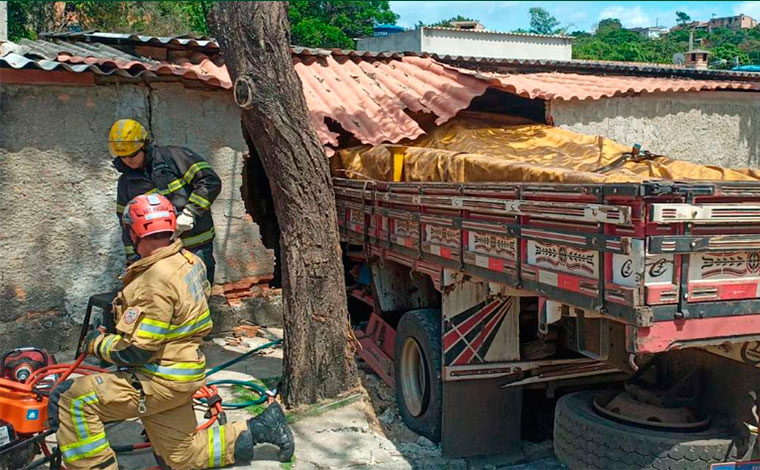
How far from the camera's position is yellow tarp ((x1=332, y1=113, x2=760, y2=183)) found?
14.6ft

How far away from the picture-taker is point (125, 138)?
511 cm

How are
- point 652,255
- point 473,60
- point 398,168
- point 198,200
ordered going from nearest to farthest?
point 652,255 < point 198,200 < point 398,168 < point 473,60

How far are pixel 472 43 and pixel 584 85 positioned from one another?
1626 cm

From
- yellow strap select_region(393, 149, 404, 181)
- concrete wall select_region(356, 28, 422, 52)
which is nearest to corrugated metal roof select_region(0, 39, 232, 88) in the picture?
yellow strap select_region(393, 149, 404, 181)

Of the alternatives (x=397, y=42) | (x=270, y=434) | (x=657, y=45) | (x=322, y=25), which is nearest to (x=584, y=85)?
(x=270, y=434)

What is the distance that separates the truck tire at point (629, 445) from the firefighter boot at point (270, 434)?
5.37 feet

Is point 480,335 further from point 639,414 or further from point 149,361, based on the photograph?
point 149,361

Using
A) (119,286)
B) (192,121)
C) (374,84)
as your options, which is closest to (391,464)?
(119,286)

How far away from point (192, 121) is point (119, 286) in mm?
1789

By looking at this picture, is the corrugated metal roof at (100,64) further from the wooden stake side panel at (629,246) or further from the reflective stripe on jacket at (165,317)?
the wooden stake side panel at (629,246)

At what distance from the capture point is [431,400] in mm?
4777

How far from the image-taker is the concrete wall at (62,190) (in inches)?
241

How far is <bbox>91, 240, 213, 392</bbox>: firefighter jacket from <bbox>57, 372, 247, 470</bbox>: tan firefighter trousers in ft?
0.31

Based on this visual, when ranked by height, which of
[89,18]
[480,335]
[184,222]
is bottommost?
[480,335]
